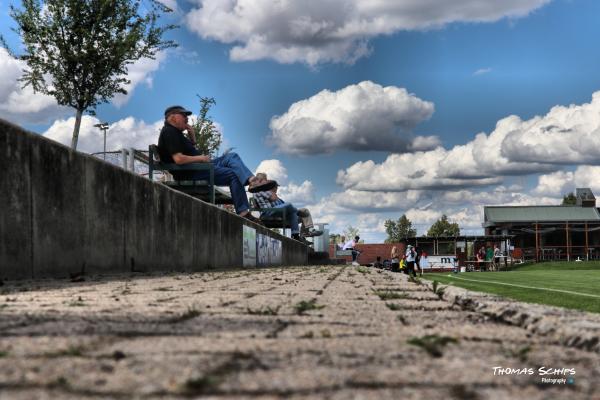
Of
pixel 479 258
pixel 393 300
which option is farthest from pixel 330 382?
pixel 479 258

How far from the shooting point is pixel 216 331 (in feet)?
9.14

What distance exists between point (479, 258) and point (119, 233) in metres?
36.8

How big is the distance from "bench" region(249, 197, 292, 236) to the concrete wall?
11739 millimetres

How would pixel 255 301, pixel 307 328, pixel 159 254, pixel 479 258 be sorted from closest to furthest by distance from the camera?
1. pixel 307 328
2. pixel 255 301
3. pixel 159 254
4. pixel 479 258

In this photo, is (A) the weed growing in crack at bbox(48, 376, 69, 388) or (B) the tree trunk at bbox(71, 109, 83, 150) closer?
(A) the weed growing in crack at bbox(48, 376, 69, 388)

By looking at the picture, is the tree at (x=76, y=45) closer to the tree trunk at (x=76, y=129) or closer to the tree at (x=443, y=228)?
the tree trunk at (x=76, y=129)

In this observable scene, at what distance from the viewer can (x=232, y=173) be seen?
14.2m

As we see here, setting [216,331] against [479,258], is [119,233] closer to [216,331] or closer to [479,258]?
[216,331]

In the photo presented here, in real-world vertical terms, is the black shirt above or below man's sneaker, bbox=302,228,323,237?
above

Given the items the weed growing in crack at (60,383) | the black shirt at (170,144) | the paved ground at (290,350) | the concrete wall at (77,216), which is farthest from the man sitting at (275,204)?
the weed growing in crack at (60,383)

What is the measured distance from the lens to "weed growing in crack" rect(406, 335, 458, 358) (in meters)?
2.34

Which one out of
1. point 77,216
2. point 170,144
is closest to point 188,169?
point 170,144

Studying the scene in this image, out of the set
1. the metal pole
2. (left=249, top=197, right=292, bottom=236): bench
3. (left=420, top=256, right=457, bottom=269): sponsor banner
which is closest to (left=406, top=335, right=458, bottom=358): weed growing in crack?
the metal pole

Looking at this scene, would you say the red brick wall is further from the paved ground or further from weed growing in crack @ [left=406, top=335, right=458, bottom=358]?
weed growing in crack @ [left=406, top=335, right=458, bottom=358]
